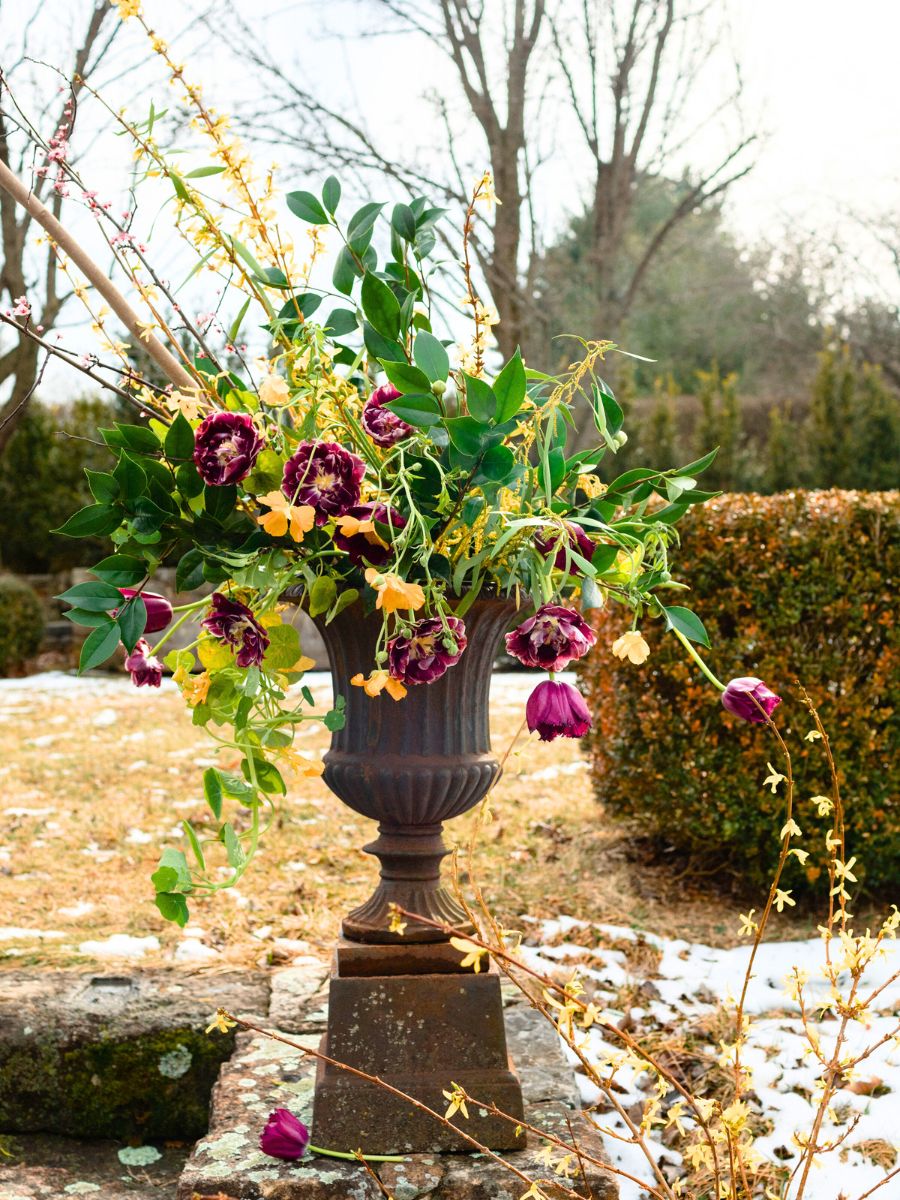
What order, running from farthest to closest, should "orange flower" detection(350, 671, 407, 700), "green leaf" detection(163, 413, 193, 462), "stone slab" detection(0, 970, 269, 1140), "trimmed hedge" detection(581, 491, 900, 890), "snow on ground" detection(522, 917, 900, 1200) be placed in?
"trimmed hedge" detection(581, 491, 900, 890), "stone slab" detection(0, 970, 269, 1140), "snow on ground" detection(522, 917, 900, 1200), "green leaf" detection(163, 413, 193, 462), "orange flower" detection(350, 671, 407, 700)

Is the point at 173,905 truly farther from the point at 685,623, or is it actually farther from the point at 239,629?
the point at 685,623

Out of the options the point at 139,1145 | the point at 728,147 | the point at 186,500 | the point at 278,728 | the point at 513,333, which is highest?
the point at 728,147

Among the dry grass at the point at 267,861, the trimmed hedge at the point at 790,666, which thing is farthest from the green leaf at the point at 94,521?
the trimmed hedge at the point at 790,666

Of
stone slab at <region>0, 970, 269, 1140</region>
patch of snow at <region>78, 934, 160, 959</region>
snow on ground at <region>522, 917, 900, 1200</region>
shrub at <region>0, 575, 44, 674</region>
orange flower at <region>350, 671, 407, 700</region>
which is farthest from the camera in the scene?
shrub at <region>0, 575, 44, 674</region>

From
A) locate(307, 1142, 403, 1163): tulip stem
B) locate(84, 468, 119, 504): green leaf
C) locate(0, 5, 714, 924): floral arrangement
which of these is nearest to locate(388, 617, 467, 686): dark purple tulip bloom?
locate(0, 5, 714, 924): floral arrangement

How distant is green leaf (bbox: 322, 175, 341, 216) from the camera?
1604 mm

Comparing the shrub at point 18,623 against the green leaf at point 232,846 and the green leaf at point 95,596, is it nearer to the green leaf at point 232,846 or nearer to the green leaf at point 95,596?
the green leaf at point 95,596

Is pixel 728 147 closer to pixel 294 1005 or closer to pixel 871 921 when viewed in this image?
pixel 871 921

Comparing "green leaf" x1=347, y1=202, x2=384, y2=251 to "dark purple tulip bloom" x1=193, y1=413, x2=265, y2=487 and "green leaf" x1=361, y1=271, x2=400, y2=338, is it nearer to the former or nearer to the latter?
"green leaf" x1=361, y1=271, x2=400, y2=338

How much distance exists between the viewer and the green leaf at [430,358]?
139 centimetres

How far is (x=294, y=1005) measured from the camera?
2.30 meters

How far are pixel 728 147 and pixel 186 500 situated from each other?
681cm

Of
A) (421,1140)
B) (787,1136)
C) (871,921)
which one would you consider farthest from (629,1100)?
(871,921)

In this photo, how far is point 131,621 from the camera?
146cm
